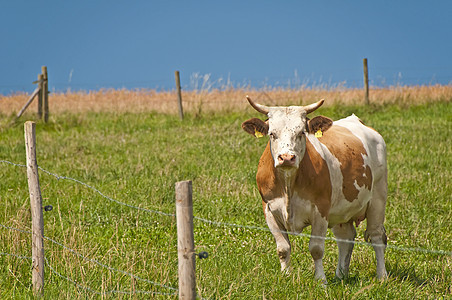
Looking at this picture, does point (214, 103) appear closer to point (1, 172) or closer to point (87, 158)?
point (87, 158)

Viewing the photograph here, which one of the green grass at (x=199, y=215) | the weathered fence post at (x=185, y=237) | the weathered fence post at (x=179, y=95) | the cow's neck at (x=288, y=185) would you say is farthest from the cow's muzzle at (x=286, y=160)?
the weathered fence post at (x=179, y=95)

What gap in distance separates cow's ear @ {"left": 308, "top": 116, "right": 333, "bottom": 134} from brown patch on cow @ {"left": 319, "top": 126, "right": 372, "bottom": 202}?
56 centimetres

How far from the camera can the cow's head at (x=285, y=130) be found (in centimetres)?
479

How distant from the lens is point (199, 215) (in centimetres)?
805

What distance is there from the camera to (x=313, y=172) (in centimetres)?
534

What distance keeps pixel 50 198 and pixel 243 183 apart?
3.20m

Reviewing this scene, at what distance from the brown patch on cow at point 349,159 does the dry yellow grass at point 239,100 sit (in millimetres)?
13730

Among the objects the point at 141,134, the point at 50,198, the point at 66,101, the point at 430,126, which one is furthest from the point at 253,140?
the point at 66,101

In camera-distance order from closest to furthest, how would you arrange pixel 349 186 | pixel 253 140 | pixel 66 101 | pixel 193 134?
1. pixel 349 186
2. pixel 253 140
3. pixel 193 134
4. pixel 66 101

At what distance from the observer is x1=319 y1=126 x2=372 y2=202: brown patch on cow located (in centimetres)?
585

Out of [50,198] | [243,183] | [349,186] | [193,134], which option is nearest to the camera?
[349,186]

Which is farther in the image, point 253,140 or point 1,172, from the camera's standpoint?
point 253,140

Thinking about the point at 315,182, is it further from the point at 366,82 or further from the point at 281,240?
the point at 366,82

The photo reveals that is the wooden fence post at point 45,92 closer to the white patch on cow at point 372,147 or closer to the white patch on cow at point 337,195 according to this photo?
the white patch on cow at point 372,147
